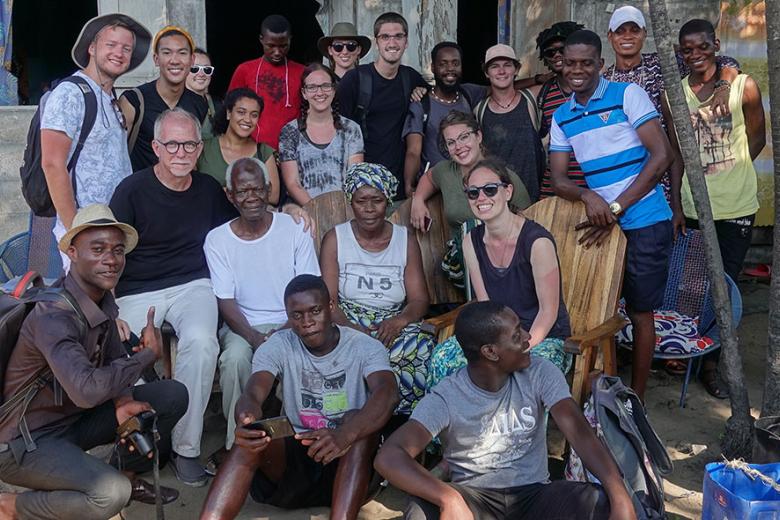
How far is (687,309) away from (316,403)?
262cm

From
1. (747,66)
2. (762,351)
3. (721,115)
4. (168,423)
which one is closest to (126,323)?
(168,423)

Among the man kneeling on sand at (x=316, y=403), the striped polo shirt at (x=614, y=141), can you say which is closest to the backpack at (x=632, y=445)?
the man kneeling on sand at (x=316, y=403)

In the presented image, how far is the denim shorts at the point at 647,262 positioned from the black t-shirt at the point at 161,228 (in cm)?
216

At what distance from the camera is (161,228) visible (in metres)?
4.19

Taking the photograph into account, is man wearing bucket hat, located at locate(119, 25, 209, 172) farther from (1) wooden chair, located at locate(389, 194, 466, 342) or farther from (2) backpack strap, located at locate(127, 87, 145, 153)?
(1) wooden chair, located at locate(389, 194, 466, 342)

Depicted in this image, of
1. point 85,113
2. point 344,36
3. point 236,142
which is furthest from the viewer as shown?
point 344,36

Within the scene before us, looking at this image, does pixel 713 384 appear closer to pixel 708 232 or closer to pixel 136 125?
pixel 708 232

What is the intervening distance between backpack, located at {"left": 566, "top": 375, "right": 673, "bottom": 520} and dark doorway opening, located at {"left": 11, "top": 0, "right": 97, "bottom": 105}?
914 centimetres

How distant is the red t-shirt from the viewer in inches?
211

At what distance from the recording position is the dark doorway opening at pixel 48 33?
35.1ft

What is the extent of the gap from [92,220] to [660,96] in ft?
10.3

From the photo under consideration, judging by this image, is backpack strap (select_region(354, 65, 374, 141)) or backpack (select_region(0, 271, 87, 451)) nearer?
backpack (select_region(0, 271, 87, 451))

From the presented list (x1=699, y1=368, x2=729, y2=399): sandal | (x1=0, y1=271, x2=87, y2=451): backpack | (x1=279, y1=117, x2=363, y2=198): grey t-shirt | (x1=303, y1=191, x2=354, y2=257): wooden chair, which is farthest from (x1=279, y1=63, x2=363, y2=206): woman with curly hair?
(x1=699, y1=368, x2=729, y2=399): sandal

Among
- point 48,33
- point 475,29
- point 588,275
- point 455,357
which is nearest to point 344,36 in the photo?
point 588,275
